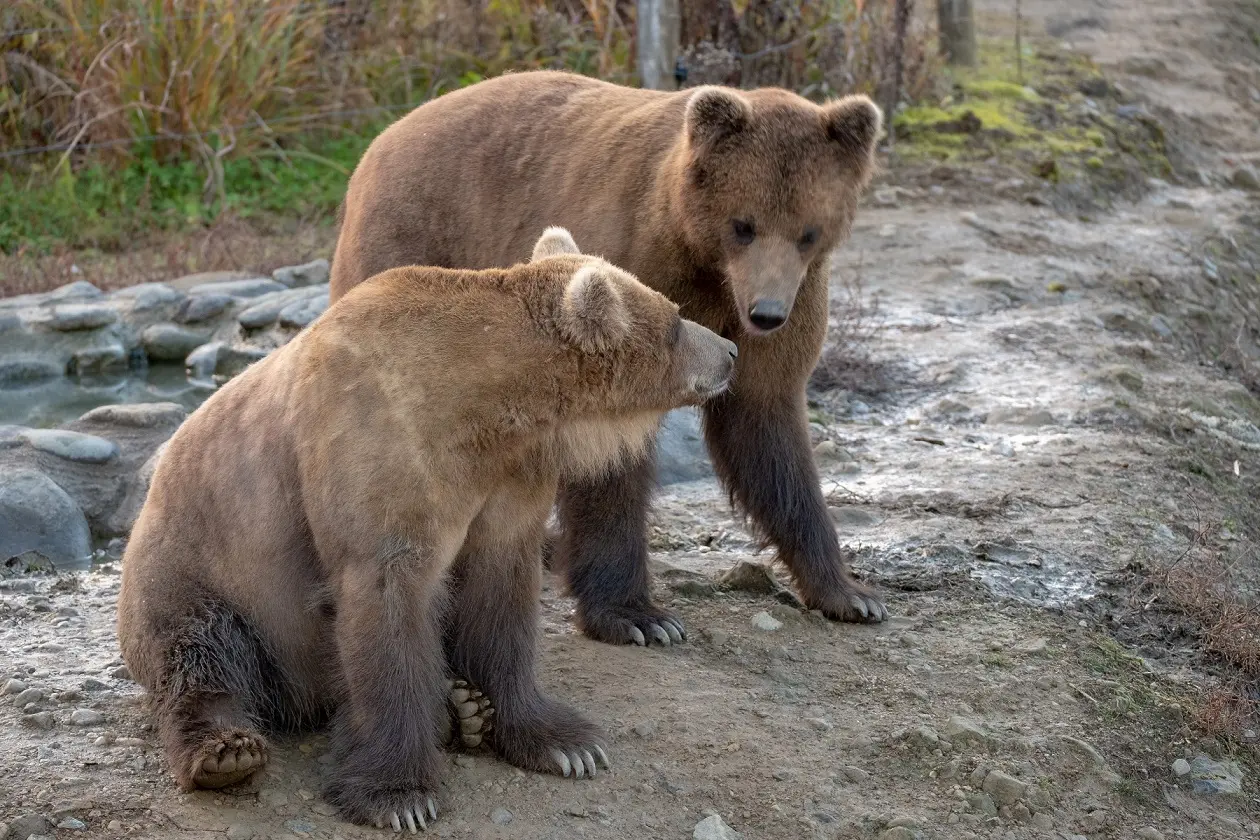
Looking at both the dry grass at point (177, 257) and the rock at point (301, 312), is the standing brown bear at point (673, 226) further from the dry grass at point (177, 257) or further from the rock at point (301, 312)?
the dry grass at point (177, 257)

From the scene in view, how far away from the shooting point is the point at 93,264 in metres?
10.3

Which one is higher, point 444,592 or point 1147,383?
point 444,592

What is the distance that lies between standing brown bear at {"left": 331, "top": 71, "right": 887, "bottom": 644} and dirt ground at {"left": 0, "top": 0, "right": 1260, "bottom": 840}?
1.07 feet

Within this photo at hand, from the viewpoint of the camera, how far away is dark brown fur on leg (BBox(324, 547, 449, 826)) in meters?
4.06

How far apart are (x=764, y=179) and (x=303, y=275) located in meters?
5.35

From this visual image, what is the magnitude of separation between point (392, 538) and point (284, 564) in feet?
1.75

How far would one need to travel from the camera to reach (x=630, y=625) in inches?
217

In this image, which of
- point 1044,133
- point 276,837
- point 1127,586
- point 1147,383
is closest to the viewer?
point 276,837

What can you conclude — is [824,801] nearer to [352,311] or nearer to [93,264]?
[352,311]

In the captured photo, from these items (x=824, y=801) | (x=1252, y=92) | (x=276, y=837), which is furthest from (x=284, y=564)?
(x=1252, y=92)

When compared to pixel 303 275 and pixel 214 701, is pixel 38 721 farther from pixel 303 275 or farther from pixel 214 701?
pixel 303 275

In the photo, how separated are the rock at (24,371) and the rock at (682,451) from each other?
11.9 feet

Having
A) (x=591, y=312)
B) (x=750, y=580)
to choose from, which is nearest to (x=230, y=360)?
(x=750, y=580)

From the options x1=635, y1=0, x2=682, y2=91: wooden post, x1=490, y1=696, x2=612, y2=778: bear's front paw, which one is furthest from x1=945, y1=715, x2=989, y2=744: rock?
x1=635, y1=0, x2=682, y2=91: wooden post
